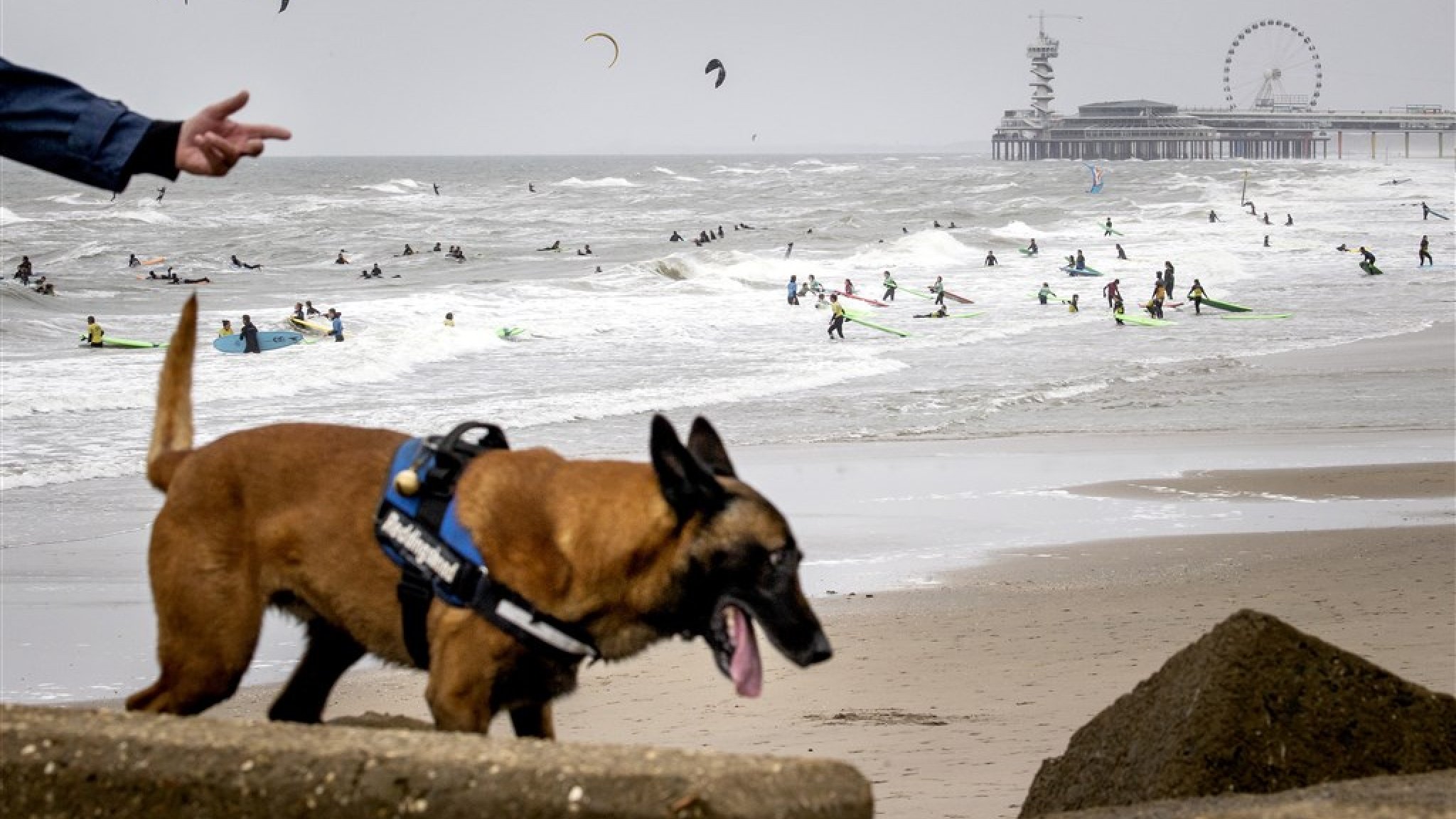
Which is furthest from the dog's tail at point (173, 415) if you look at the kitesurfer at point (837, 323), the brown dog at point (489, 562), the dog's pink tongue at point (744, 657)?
the kitesurfer at point (837, 323)

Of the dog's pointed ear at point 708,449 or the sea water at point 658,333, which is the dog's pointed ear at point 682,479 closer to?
the dog's pointed ear at point 708,449

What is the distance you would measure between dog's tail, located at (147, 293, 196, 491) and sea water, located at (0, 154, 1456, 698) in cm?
40

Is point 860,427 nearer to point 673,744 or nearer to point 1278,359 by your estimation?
point 1278,359

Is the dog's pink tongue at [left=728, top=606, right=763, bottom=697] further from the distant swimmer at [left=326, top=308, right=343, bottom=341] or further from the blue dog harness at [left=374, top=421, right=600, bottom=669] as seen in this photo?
the distant swimmer at [left=326, top=308, right=343, bottom=341]

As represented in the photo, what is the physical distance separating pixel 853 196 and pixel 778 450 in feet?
327

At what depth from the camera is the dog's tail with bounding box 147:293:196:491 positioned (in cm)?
393

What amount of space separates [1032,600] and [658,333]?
25785mm

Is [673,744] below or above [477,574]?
below

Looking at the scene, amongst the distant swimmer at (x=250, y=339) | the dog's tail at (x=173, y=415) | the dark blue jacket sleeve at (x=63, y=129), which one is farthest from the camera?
the distant swimmer at (x=250, y=339)

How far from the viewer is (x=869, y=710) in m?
8.86

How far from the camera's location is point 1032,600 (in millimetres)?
11664

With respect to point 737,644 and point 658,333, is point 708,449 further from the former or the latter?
point 658,333

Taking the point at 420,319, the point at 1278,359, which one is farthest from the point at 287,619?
the point at 420,319

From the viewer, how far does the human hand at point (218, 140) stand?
297 cm
